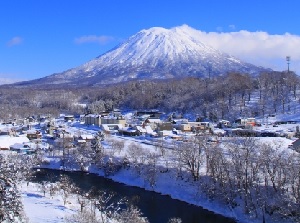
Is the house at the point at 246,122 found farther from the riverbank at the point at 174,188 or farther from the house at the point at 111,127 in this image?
the riverbank at the point at 174,188

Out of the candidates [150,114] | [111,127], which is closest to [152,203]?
[111,127]

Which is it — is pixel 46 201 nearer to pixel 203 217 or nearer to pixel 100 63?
pixel 203 217

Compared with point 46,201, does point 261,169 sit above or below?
above

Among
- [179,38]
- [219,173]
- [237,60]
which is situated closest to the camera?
[219,173]

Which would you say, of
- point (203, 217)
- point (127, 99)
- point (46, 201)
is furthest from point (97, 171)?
point (127, 99)

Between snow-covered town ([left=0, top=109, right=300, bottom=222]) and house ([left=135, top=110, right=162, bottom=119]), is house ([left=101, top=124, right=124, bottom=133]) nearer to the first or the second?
snow-covered town ([left=0, top=109, right=300, bottom=222])

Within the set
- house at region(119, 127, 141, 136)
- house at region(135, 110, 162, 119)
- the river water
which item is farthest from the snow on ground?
house at region(135, 110, 162, 119)
